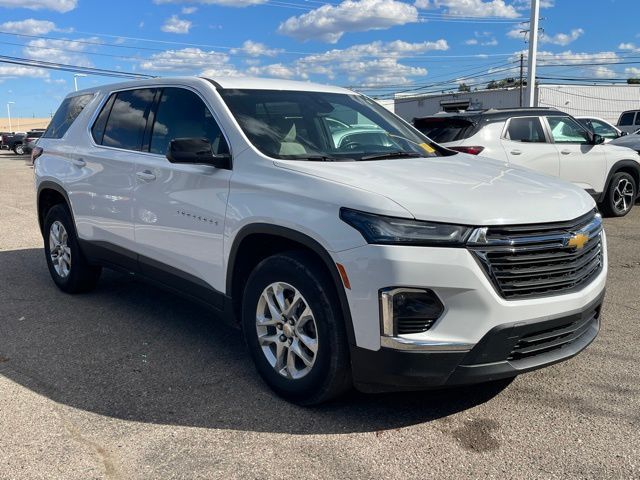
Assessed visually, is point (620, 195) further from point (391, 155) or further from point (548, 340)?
point (548, 340)

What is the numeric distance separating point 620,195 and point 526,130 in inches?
89.4

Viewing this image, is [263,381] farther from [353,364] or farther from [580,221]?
[580,221]

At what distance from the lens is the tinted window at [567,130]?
31.9ft

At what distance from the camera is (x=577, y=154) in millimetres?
9727

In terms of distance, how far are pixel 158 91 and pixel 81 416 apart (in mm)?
2490

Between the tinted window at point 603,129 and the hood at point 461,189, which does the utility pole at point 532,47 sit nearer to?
the tinted window at point 603,129

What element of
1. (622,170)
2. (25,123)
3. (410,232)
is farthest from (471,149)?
Answer: (25,123)

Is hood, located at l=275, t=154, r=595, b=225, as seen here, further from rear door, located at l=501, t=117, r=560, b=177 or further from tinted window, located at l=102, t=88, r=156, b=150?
rear door, located at l=501, t=117, r=560, b=177

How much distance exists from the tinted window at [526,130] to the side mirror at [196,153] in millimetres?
6387

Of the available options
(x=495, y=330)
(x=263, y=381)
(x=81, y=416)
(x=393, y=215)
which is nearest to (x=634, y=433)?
(x=495, y=330)

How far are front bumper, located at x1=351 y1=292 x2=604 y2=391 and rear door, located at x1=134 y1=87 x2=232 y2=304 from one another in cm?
128

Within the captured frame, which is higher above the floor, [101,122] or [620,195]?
[101,122]

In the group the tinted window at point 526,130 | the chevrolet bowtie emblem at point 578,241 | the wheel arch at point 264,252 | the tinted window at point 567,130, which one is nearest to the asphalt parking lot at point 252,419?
the wheel arch at point 264,252

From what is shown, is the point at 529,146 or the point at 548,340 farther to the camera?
the point at 529,146
